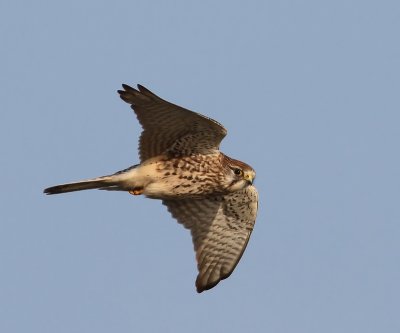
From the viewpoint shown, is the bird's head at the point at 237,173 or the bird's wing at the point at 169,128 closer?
the bird's wing at the point at 169,128

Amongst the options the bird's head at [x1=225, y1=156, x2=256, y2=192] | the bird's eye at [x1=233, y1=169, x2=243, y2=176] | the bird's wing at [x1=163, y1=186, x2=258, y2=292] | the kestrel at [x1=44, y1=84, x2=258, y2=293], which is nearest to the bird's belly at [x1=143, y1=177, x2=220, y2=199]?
the kestrel at [x1=44, y1=84, x2=258, y2=293]

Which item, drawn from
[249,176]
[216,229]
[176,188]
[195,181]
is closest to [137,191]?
[176,188]

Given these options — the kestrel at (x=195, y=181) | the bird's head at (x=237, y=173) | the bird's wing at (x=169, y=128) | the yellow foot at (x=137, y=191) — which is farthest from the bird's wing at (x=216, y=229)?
the bird's wing at (x=169, y=128)

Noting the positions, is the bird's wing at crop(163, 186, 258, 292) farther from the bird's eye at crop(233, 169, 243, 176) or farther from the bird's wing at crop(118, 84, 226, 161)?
the bird's wing at crop(118, 84, 226, 161)

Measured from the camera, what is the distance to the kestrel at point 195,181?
12.1 meters

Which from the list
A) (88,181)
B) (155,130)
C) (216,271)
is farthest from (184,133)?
(216,271)

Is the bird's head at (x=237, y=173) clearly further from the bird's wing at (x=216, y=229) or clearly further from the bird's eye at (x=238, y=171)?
the bird's wing at (x=216, y=229)

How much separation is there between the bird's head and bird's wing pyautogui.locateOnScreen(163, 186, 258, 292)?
0.73 metres

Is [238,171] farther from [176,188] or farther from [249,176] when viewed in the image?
[176,188]

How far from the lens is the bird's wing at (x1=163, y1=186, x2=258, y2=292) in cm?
1358

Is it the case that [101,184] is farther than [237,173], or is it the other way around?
[237,173]

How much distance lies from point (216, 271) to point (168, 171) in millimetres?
1883

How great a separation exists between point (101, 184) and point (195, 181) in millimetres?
1272

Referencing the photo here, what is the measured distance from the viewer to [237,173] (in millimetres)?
12766
